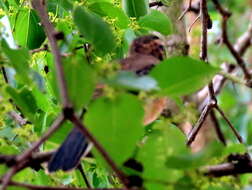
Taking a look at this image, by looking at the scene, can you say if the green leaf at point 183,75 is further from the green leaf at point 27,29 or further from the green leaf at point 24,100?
the green leaf at point 27,29

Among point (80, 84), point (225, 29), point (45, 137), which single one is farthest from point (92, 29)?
point (225, 29)

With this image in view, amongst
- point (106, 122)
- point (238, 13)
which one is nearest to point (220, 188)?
point (106, 122)

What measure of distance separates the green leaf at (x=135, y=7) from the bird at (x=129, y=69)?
0.28 feet

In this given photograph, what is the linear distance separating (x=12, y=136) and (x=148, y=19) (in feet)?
1.85

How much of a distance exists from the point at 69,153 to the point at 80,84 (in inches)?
8.1

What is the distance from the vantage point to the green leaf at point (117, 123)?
0.97 meters

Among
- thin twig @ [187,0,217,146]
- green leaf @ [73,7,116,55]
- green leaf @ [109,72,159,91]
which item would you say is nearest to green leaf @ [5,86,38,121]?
green leaf @ [73,7,116,55]

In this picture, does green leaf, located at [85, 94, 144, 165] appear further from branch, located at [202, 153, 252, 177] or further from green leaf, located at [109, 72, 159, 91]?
branch, located at [202, 153, 252, 177]

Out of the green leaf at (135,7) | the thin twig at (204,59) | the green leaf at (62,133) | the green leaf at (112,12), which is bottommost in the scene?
the thin twig at (204,59)

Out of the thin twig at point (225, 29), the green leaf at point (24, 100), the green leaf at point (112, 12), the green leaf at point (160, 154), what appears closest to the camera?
the green leaf at point (160, 154)

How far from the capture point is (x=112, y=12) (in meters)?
1.79

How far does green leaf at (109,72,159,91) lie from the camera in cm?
93

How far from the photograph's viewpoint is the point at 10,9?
1.87 metres

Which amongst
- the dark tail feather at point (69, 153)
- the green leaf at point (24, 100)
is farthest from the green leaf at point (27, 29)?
the dark tail feather at point (69, 153)
